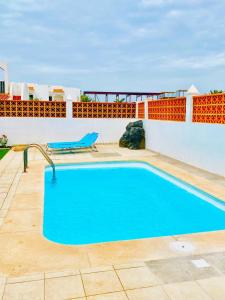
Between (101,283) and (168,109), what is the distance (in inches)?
393

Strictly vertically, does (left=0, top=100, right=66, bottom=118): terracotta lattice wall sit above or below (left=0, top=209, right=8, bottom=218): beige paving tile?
above

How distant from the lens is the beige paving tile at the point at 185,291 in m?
2.97

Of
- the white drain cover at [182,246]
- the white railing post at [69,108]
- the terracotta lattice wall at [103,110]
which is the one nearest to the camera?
the white drain cover at [182,246]

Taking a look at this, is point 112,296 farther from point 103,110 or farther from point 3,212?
point 103,110

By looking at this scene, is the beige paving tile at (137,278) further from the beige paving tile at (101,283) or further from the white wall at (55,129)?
the white wall at (55,129)

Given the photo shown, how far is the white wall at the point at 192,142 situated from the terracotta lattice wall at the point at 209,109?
0.63ft

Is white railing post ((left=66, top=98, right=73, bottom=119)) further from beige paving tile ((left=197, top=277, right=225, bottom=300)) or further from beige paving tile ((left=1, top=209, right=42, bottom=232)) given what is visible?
beige paving tile ((left=197, top=277, right=225, bottom=300))

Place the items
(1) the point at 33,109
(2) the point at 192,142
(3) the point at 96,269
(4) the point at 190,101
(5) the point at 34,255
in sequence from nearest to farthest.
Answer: (3) the point at 96,269, (5) the point at 34,255, (2) the point at 192,142, (4) the point at 190,101, (1) the point at 33,109

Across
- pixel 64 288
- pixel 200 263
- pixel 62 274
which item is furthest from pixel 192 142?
pixel 64 288

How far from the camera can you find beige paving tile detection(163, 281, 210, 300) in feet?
9.74

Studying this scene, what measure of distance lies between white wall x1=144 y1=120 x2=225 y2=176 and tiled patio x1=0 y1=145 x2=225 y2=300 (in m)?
4.63

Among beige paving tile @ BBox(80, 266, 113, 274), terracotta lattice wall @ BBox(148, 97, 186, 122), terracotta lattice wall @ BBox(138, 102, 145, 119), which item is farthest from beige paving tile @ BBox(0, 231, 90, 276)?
terracotta lattice wall @ BBox(138, 102, 145, 119)

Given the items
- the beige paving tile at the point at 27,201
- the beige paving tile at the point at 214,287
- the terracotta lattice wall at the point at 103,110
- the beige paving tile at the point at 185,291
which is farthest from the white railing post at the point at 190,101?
the beige paving tile at the point at 185,291

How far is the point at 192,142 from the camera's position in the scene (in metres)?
10.3
